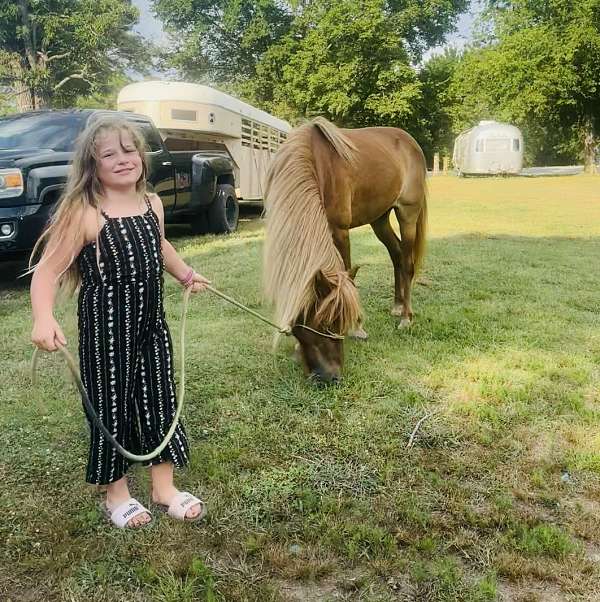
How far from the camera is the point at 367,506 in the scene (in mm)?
2203

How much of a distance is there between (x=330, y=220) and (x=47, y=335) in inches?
88.1

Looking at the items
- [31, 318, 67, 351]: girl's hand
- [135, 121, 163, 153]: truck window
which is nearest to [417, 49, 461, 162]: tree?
[135, 121, 163, 153]: truck window

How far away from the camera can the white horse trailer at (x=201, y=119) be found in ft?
31.5

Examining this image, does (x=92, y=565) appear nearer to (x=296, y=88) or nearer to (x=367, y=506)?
(x=367, y=506)

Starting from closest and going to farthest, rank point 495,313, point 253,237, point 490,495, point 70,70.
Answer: point 490,495 < point 495,313 < point 253,237 < point 70,70

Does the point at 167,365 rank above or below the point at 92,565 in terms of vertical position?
above

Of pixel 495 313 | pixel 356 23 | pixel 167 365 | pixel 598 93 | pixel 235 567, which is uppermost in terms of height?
pixel 356 23

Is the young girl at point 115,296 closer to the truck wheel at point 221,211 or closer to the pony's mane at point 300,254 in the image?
the pony's mane at point 300,254

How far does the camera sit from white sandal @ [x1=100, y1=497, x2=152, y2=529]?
6.81 feet

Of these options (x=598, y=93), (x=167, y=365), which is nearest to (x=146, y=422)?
(x=167, y=365)

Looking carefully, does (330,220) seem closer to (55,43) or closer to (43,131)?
(43,131)

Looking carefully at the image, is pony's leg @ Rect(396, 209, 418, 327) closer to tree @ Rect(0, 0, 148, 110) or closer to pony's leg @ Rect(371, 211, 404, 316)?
pony's leg @ Rect(371, 211, 404, 316)

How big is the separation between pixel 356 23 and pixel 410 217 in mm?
28638

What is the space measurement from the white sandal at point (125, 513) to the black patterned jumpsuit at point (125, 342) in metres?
0.11
